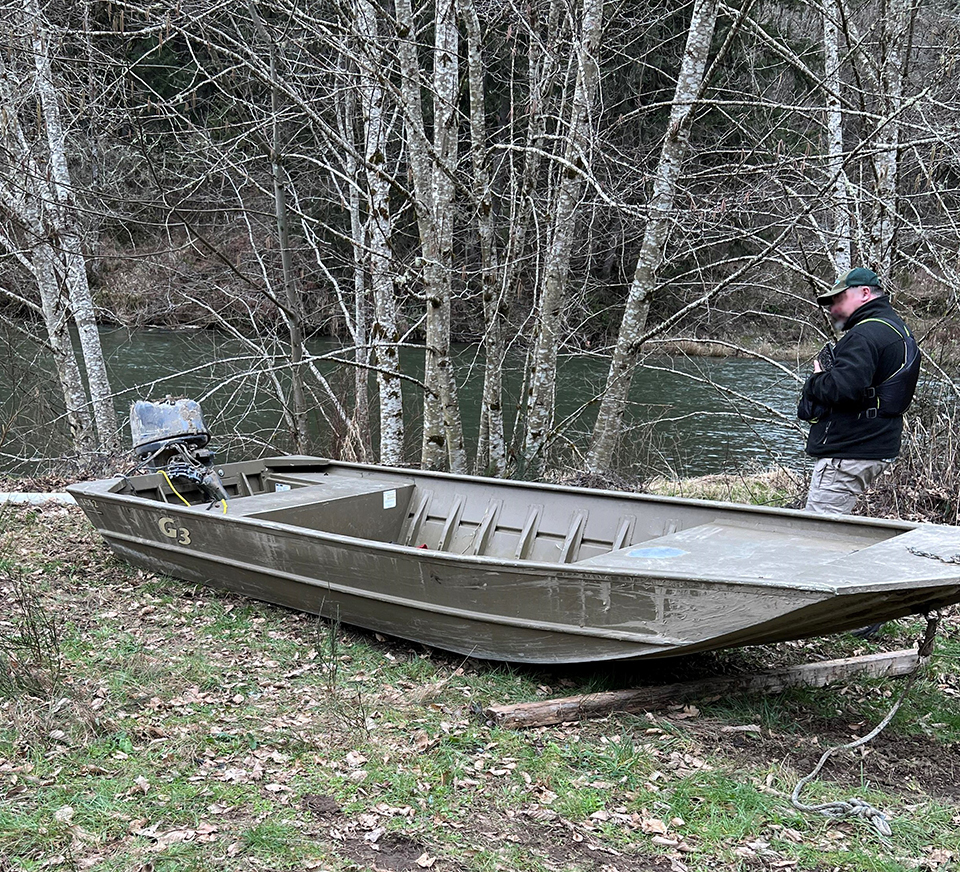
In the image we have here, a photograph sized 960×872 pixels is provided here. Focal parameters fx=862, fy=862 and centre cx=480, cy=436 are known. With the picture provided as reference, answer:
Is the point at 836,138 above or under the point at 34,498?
above

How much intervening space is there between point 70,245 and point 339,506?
21.0 feet

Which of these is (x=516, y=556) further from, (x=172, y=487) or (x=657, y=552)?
(x=172, y=487)

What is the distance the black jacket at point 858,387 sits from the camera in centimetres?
480

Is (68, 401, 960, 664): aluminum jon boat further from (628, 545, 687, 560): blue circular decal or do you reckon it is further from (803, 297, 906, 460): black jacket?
(803, 297, 906, 460): black jacket

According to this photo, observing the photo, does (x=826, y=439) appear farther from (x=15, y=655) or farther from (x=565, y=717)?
(x=15, y=655)

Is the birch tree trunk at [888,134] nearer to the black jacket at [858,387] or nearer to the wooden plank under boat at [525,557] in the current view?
the black jacket at [858,387]

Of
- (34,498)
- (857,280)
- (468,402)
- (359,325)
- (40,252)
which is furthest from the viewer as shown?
(468,402)

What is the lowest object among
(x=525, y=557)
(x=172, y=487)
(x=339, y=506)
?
(x=525, y=557)

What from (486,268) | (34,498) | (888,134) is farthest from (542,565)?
(34,498)

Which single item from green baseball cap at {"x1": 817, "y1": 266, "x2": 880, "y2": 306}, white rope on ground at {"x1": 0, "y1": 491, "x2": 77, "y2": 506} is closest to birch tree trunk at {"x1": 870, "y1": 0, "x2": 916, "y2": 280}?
green baseball cap at {"x1": 817, "y1": 266, "x2": 880, "y2": 306}

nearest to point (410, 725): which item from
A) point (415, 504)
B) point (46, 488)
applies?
point (415, 504)

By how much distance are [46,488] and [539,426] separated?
528cm

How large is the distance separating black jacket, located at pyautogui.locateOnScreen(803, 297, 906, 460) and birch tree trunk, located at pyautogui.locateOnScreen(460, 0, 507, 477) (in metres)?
3.43

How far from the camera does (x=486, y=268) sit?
7.65 m
